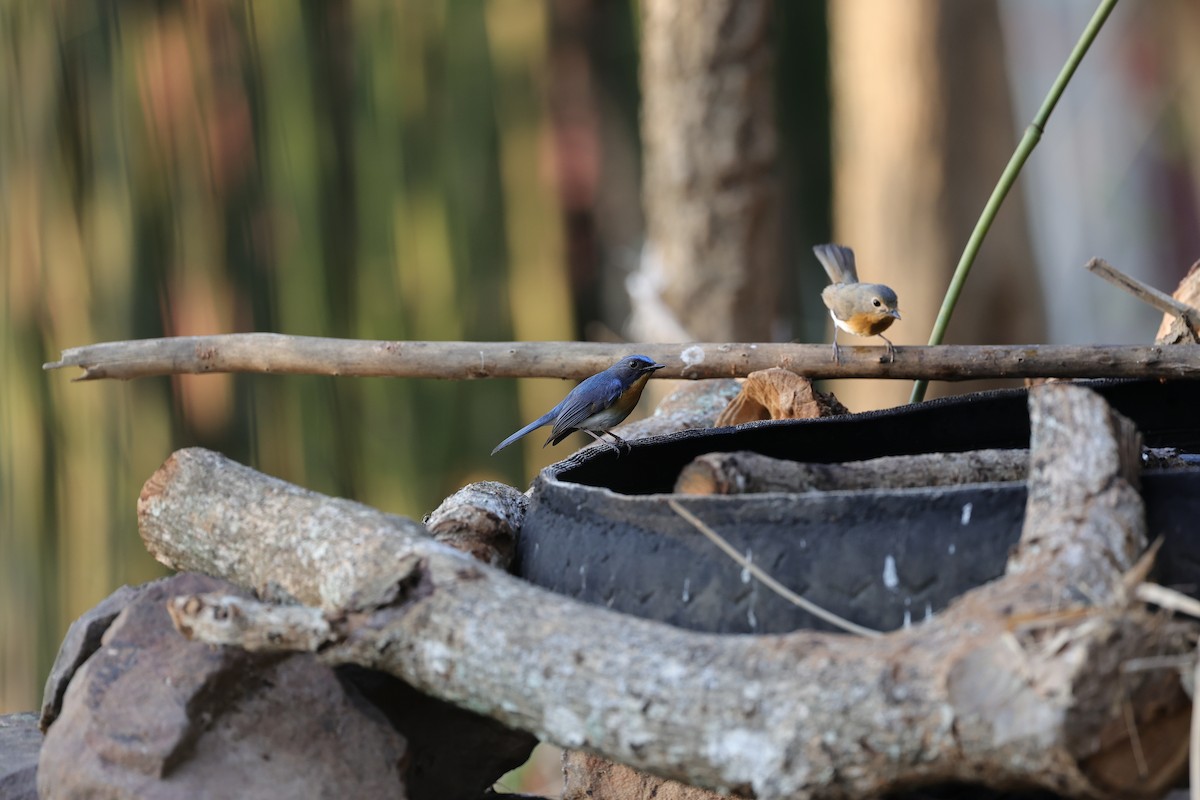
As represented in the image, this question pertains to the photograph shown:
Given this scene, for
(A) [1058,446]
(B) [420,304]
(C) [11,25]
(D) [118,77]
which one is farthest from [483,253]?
(A) [1058,446]

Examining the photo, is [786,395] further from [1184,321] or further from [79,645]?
[79,645]

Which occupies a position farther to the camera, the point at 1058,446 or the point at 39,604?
the point at 39,604

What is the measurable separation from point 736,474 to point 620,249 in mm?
4031

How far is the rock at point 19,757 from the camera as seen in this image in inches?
57.1

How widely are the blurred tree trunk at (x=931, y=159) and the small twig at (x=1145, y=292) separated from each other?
2.30 meters

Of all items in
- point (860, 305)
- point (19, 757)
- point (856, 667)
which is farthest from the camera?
point (860, 305)

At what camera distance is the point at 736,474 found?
1.26m

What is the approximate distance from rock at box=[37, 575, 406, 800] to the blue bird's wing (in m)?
0.62

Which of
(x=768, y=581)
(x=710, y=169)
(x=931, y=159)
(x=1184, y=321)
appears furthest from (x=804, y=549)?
(x=931, y=159)

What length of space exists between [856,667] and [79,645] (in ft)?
2.91

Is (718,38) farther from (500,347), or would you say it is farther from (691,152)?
(500,347)

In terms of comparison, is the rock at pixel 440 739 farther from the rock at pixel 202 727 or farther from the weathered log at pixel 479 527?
the weathered log at pixel 479 527

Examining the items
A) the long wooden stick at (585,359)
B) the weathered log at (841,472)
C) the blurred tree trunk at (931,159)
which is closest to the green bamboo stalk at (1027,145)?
the long wooden stick at (585,359)

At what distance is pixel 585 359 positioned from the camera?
78.8 inches
